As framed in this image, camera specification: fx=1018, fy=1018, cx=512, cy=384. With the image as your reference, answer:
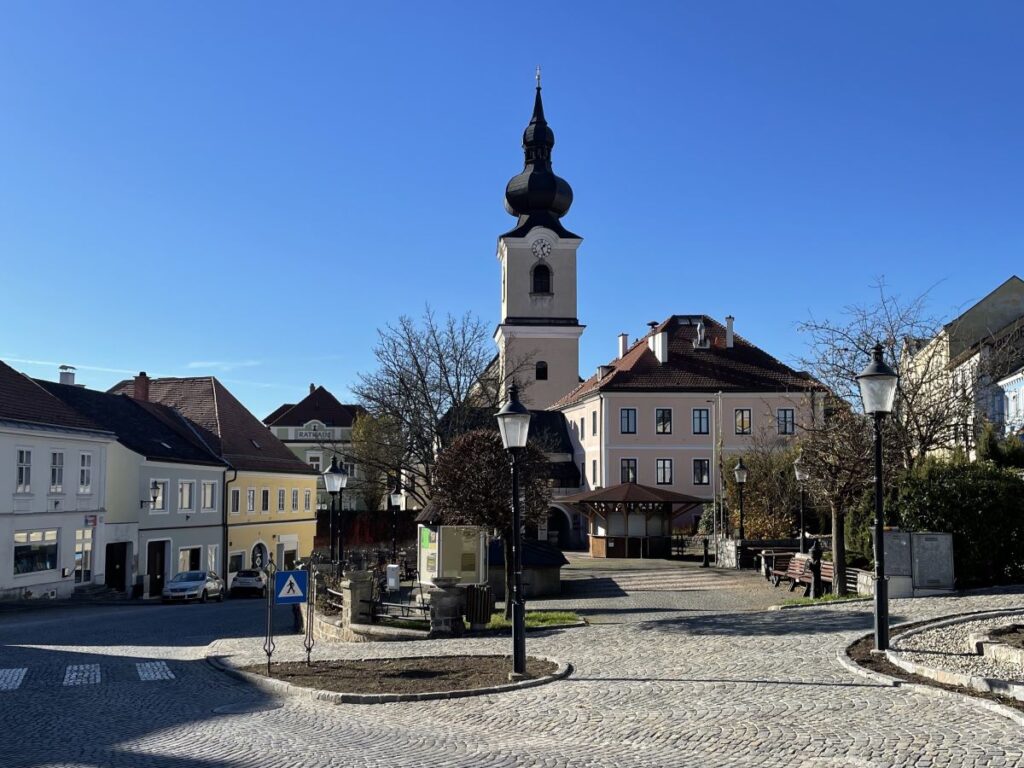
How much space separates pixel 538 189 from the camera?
6700 centimetres

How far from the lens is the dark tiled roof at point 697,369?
187 feet

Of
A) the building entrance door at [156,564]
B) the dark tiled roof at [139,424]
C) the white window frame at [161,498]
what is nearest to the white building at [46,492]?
the dark tiled roof at [139,424]

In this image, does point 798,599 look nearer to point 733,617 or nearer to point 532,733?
point 733,617

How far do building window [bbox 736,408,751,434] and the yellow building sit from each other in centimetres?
2528

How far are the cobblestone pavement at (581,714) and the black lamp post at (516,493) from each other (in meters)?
0.72

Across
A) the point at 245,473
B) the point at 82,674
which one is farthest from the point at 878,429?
the point at 245,473

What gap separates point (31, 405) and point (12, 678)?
2240 centimetres

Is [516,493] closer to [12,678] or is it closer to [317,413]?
[12,678]

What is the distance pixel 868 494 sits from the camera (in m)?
23.5

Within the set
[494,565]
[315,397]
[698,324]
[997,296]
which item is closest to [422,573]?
[494,565]

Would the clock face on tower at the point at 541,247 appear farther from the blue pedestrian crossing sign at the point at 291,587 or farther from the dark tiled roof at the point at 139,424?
the blue pedestrian crossing sign at the point at 291,587

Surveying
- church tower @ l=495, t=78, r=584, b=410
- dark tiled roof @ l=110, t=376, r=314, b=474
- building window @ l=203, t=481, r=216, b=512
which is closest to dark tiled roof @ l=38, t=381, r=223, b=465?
building window @ l=203, t=481, r=216, b=512

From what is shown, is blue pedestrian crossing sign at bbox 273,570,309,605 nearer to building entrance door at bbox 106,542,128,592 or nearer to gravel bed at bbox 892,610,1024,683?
gravel bed at bbox 892,610,1024,683

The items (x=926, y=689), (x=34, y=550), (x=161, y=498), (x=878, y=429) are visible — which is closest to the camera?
(x=926, y=689)
